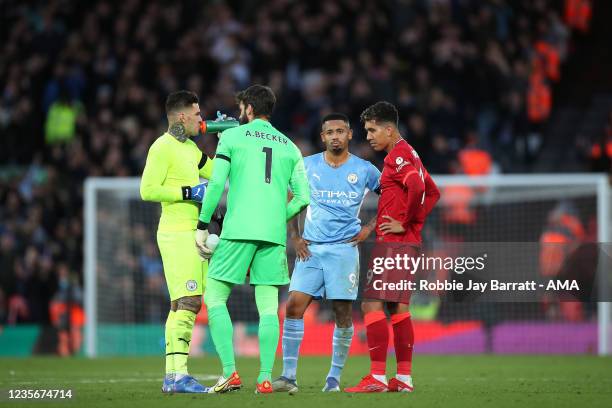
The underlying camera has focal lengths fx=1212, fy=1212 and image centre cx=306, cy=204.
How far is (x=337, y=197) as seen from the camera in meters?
9.02

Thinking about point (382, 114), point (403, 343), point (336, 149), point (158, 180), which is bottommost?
point (403, 343)

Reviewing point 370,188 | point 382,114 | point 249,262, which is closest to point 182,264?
point 249,262

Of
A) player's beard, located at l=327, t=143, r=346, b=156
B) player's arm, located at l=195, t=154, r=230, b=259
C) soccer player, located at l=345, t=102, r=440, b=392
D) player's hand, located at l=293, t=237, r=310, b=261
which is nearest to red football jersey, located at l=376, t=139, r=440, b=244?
soccer player, located at l=345, t=102, r=440, b=392

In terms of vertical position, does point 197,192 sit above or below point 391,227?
above

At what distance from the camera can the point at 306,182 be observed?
8461mm

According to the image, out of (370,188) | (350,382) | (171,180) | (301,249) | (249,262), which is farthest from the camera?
(350,382)

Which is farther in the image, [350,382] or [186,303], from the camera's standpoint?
[350,382]

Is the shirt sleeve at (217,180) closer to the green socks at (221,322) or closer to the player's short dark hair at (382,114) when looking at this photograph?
the green socks at (221,322)

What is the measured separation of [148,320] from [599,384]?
25.9 feet

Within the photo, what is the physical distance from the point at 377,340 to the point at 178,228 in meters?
1.64

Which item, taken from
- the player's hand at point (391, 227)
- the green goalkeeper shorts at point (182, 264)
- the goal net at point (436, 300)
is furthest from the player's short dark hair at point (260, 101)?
the goal net at point (436, 300)

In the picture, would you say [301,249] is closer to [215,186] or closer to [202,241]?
[202,241]

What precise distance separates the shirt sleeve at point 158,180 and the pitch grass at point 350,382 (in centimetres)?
139

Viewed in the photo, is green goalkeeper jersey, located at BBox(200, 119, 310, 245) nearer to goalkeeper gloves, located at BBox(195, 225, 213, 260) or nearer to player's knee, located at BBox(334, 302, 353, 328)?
goalkeeper gloves, located at BBox(195, 225, 213, 260)
